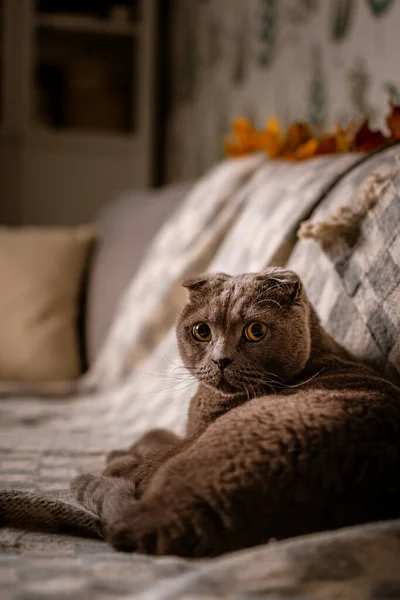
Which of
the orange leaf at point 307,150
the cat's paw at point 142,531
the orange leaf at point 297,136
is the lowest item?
the cat's paw at point 142,531

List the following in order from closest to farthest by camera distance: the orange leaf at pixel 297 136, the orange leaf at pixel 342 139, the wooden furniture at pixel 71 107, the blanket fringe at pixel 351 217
→ 1. the blanket fringe at pixel 351 217
2. the orange leaf at pixel 342 139
3. the orange leaf at pixel 297 136
4. the wooden furniture at pixel 71 107

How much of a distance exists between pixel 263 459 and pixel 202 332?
266 mm

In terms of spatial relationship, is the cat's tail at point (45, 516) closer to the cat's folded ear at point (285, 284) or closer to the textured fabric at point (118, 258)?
the cat's folded ear at point (285, 284)

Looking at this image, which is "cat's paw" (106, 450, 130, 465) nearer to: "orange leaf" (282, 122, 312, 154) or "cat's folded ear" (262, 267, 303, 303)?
"cat's folded ear" (262, 267, 303, 303)

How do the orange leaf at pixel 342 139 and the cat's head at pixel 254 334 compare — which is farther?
the orange leaf at pixel 342 139

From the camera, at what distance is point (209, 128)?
3061mm

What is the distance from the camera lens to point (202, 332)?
0.91 m

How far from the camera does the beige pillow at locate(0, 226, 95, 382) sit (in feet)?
6.91

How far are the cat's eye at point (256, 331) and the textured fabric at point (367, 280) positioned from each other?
0.19 m

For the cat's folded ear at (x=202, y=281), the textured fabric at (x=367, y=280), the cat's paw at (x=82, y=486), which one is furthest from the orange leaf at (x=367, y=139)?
the cat's paw at (x=82, y=486)

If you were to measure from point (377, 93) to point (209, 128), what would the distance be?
1403 millimetres

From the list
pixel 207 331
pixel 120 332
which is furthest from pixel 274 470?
pixel 120 332

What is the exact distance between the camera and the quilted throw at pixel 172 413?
588mm

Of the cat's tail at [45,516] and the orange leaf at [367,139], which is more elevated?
the orange leaf at [367,139]
